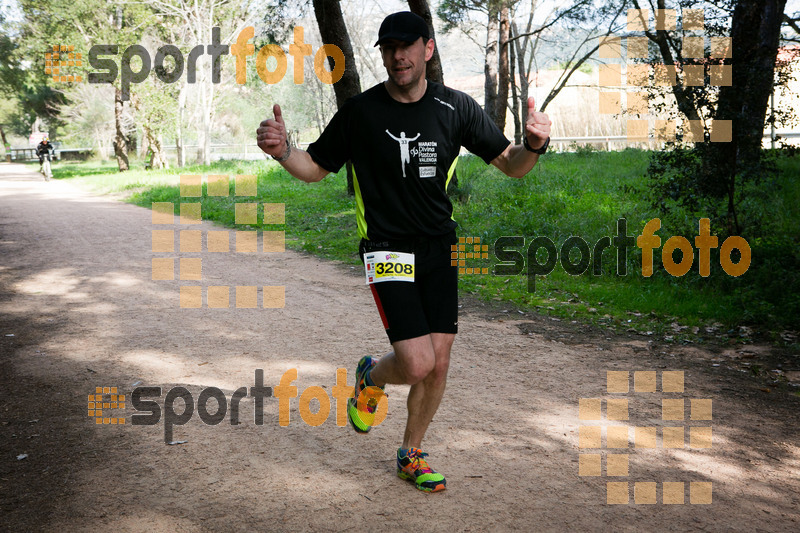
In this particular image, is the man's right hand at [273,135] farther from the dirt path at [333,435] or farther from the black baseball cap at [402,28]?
the dirt path at [333,435]

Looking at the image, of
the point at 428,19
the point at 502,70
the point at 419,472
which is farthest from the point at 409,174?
the point at 502,70

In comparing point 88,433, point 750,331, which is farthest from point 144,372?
point 750,331

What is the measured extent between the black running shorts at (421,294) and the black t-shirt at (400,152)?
7cm

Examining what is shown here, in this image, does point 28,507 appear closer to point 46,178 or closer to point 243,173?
point 243,173

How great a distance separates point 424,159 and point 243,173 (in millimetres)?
24364

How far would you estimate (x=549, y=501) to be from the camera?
3.67 metres

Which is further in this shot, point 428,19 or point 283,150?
point 428,19

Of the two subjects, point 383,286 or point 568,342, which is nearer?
point 383,286

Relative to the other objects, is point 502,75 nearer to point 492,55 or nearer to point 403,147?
point 492,55

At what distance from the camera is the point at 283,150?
12.2ft

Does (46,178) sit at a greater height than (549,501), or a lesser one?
greater

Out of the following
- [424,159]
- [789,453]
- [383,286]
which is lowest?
[789,453]

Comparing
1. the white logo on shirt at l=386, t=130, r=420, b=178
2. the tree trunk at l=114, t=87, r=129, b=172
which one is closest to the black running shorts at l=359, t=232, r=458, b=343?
the white logo on shirt at l=386, t=130, r=420, b=178

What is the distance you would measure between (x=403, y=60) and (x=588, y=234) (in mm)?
7987
